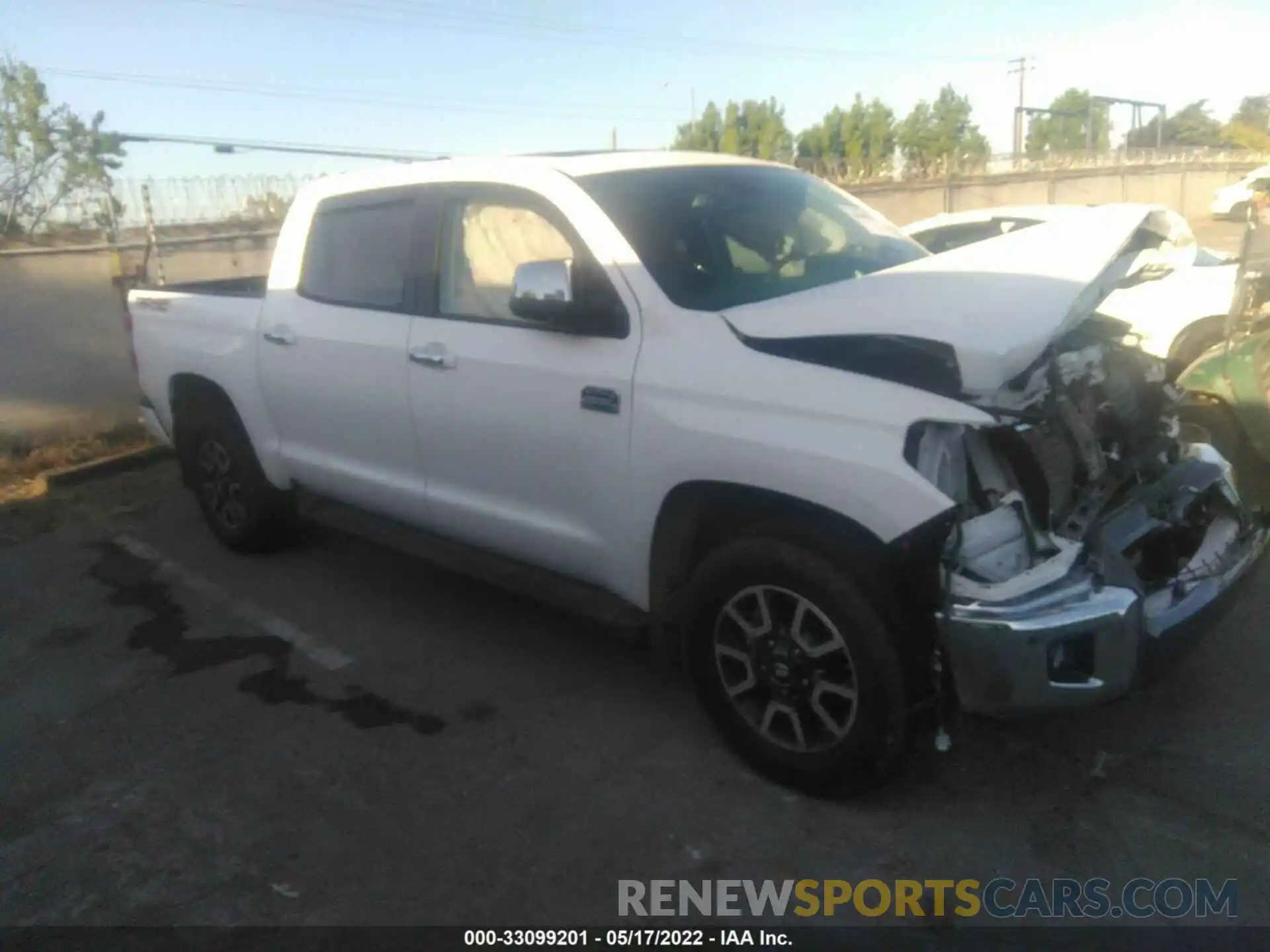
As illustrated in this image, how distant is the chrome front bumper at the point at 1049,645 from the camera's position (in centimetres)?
272

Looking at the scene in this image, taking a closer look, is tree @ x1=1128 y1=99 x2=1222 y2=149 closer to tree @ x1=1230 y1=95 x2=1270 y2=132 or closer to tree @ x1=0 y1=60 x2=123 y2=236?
tree @ x1=1230 y1=95 x2=1270 y2=132

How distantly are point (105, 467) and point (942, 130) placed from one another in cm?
6837

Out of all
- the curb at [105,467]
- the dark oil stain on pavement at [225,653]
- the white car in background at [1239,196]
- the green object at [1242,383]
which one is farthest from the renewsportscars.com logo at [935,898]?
the white car in background at [1239,196]

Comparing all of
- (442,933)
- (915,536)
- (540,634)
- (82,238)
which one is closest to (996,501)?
(915,536)

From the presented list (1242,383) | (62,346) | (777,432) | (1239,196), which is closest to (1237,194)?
(1239,196)

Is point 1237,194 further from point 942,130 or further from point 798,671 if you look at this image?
point 942,130

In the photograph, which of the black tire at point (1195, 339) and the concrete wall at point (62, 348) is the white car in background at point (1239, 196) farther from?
the concrete wall at point (62, 348)

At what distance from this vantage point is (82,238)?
14.0 meters

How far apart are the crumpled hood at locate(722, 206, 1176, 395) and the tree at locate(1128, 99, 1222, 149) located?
72.7 metres

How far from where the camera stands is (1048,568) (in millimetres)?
2883

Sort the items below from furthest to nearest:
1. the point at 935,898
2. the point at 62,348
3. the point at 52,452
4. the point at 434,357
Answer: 1. the point at 62,348
2. the point at 52,452
3. the point at 434,357
4. the point at 935,898

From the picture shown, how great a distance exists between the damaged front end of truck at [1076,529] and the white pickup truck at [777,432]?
0.01m

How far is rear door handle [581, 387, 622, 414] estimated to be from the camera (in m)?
3.43

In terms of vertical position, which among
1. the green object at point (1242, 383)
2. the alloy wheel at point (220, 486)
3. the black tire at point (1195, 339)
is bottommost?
the alloy wheel at point (220, 486)
